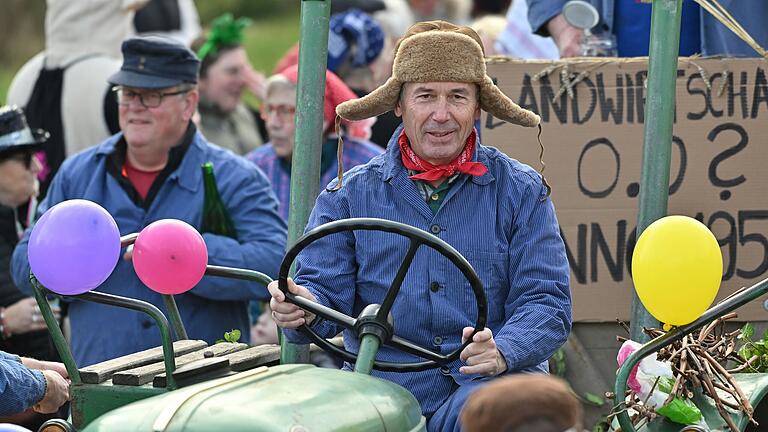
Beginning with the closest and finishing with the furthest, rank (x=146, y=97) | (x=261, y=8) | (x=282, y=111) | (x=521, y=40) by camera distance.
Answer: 1. (x=146, y=97)
2. (x=282, y=111)
3. (x=521, y=40)
4. (x=261, y=8)

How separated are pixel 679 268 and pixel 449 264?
2.64 ft

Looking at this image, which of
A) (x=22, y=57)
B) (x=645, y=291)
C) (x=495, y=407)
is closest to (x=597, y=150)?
(x=645, y=291)

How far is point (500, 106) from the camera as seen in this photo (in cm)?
438

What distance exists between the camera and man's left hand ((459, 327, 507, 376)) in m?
3.82

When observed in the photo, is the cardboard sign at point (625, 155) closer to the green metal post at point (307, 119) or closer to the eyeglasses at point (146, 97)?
the green metal post at point (307, 119)

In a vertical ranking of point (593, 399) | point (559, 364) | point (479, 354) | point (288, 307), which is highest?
point (288, 307)

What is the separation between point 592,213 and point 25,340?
2539 mm

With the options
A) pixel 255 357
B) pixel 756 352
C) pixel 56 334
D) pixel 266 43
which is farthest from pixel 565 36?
pixel 266 43

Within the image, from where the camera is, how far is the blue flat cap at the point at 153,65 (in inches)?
236

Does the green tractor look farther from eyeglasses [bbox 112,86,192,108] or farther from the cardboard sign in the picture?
eyeglasses [bbox 112,86,192,108]

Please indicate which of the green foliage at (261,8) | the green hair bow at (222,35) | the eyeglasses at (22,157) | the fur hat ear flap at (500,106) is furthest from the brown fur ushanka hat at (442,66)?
the green foliage at (261,8)

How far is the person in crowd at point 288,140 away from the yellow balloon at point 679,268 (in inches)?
135

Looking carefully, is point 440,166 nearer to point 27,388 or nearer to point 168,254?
point 168,254

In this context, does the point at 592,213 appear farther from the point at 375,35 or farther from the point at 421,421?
the point at 375,35
